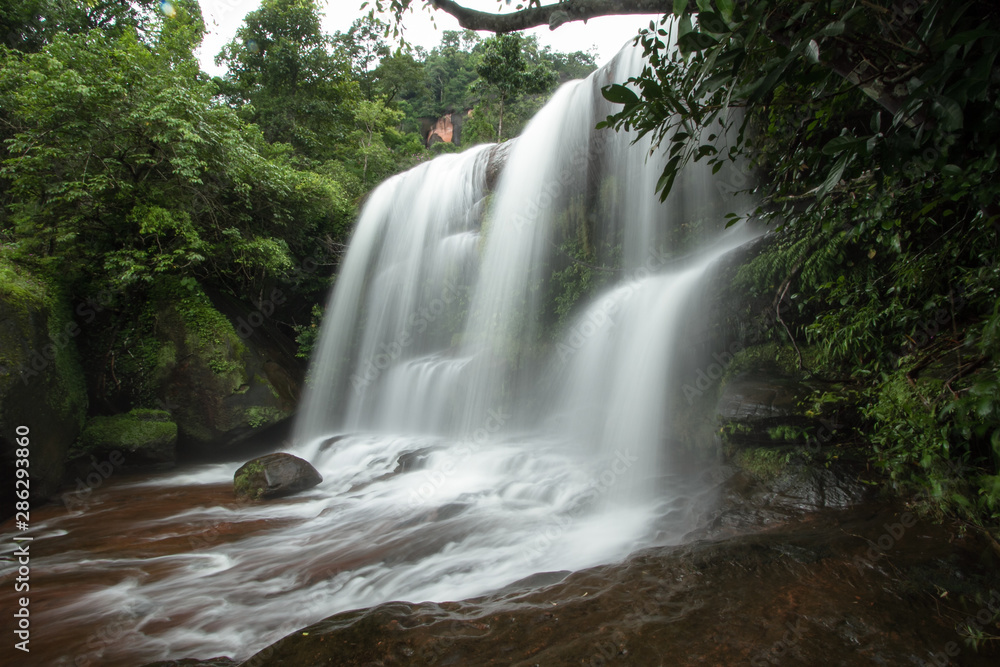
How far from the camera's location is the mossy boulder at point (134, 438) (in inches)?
311

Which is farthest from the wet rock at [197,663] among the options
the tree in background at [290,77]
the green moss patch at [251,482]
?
the tree in background at [290,77]

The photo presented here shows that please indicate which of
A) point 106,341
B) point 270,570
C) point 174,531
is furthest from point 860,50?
point 106,341

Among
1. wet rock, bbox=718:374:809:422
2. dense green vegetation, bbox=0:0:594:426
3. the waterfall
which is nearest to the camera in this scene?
wet rock, bbox=718:374:809:422

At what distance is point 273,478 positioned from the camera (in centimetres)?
698

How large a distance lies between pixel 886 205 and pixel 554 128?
28.1 feet

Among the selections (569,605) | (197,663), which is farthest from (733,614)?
(197,663)

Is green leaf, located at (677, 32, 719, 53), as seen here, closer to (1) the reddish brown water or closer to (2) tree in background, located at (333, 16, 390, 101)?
(1) the reddish brown water

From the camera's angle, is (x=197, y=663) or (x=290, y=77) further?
(x=290, y=77)

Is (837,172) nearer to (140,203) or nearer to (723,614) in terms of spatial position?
(723,614)

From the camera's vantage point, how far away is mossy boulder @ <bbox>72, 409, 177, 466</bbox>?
789 cm

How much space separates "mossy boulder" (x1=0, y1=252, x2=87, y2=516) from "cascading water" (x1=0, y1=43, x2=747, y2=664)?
116 cm

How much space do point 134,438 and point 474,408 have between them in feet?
18.7

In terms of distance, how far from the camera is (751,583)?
10.2 feet

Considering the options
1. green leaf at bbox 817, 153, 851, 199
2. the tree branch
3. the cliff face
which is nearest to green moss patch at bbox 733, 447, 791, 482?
green leaf at bbox 817, 153, 851, 199
